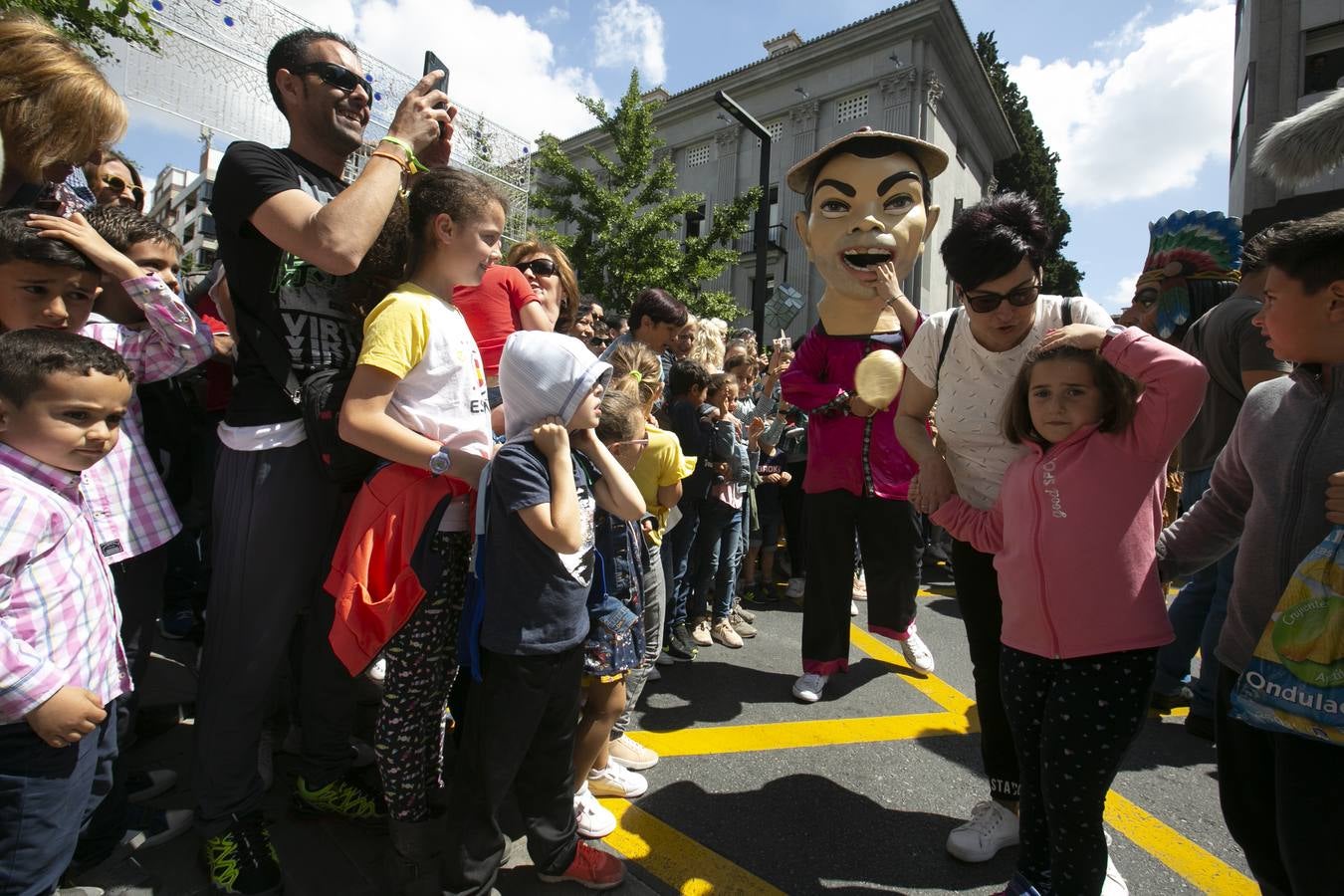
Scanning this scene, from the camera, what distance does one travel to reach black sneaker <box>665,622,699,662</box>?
3.90 m

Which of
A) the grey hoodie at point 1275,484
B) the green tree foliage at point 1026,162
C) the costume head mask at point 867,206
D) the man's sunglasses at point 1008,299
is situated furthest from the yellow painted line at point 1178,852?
the green tree foliage at point 1026,162

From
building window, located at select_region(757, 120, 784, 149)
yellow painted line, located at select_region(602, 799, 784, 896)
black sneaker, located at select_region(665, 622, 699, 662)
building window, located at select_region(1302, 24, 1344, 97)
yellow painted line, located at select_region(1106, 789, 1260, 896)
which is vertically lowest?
yellow painted line, located at select_region(602, 799, 784, 896)

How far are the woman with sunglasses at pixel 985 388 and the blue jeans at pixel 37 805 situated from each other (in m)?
2.31

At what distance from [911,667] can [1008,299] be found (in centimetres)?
242

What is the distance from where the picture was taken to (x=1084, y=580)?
5.77ft

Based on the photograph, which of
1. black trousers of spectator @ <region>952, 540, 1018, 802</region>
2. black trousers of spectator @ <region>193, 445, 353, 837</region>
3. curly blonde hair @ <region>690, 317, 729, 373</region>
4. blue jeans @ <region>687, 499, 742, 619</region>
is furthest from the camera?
curly blonde hair @ <region>690, 317, 729, 373</region>

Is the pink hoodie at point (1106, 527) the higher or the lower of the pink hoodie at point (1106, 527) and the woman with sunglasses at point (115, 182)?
the lower

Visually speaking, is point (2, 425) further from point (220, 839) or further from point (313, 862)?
point (313, 862)

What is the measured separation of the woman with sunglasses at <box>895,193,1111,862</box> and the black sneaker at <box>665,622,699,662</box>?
184cm

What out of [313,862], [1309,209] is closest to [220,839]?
[313,862]

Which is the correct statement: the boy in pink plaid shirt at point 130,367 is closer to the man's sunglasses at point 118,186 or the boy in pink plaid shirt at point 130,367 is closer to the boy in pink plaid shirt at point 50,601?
the boy in pink plaid shirt at point 50,601

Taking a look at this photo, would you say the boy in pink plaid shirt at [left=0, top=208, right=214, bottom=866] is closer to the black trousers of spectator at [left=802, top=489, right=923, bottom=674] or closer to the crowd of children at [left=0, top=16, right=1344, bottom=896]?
the crowd of children at [left=0, top=16, right=1344, bottom=896]

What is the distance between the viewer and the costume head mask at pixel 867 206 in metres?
3.31

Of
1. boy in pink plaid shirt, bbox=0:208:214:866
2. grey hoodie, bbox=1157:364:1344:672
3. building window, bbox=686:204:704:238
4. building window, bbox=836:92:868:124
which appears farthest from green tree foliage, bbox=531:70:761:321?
grey hoodie, bbox=1157:364:1344:672
